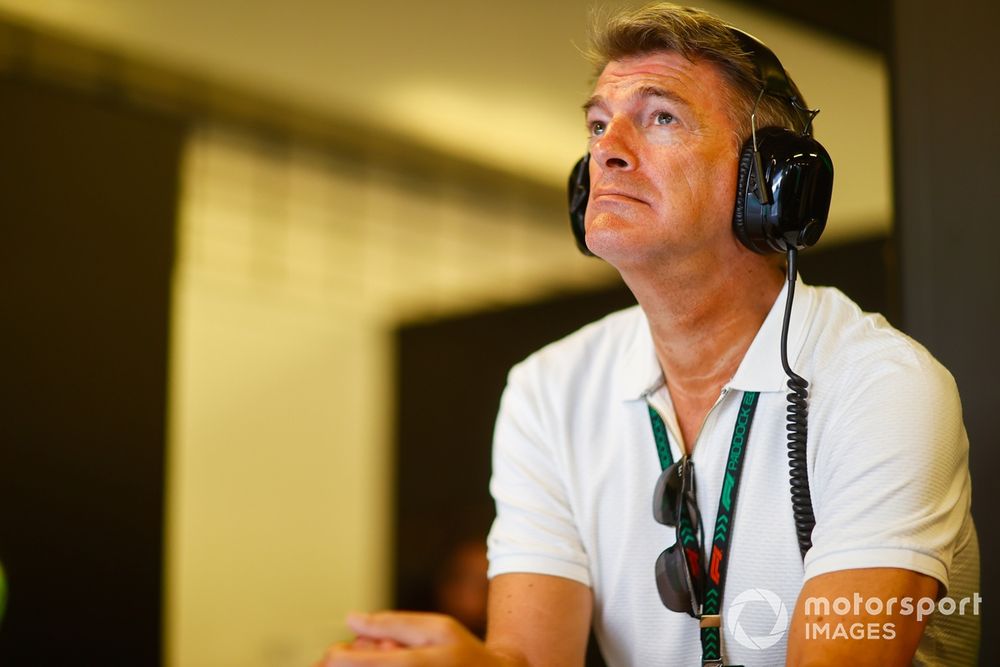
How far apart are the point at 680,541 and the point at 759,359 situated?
0.24 m

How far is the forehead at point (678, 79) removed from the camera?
141cm

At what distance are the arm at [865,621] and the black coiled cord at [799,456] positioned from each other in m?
0.13

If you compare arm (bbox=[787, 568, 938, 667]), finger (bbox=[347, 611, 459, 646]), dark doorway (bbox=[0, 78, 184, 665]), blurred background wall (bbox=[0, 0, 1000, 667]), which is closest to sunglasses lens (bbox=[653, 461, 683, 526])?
arm (bbox=[787, 568, 938, 667])

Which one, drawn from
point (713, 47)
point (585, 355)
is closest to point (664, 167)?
point (713, 47)

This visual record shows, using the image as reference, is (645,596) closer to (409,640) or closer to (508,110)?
(409,640)

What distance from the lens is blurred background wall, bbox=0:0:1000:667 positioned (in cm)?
283

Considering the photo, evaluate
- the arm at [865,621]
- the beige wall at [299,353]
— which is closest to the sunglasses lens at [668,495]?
the arm at [865,621]

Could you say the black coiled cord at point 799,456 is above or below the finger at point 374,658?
above

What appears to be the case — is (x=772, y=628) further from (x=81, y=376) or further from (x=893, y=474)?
(x=81, y=376)

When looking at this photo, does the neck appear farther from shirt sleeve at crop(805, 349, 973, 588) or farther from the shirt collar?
shirt sleeve at crop(805, 349, 973, 588)

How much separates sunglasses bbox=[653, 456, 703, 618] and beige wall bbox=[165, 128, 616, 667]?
13.2 ft

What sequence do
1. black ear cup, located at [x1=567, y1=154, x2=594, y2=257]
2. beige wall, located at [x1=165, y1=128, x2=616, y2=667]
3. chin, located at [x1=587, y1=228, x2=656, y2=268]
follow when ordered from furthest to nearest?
beige wall, located at [x1=165, y1=128, x2=616, y2=667]
black ear cup, located at [x1=567, y1=154, x2=594, y2=257]
chin, located at [x1=587, y1=228, x2=656, y2=268]

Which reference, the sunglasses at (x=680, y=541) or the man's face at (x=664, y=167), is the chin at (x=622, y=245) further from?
the sunglasses at (x=680, y=541)

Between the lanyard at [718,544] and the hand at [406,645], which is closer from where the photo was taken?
the hand at [406,645]
